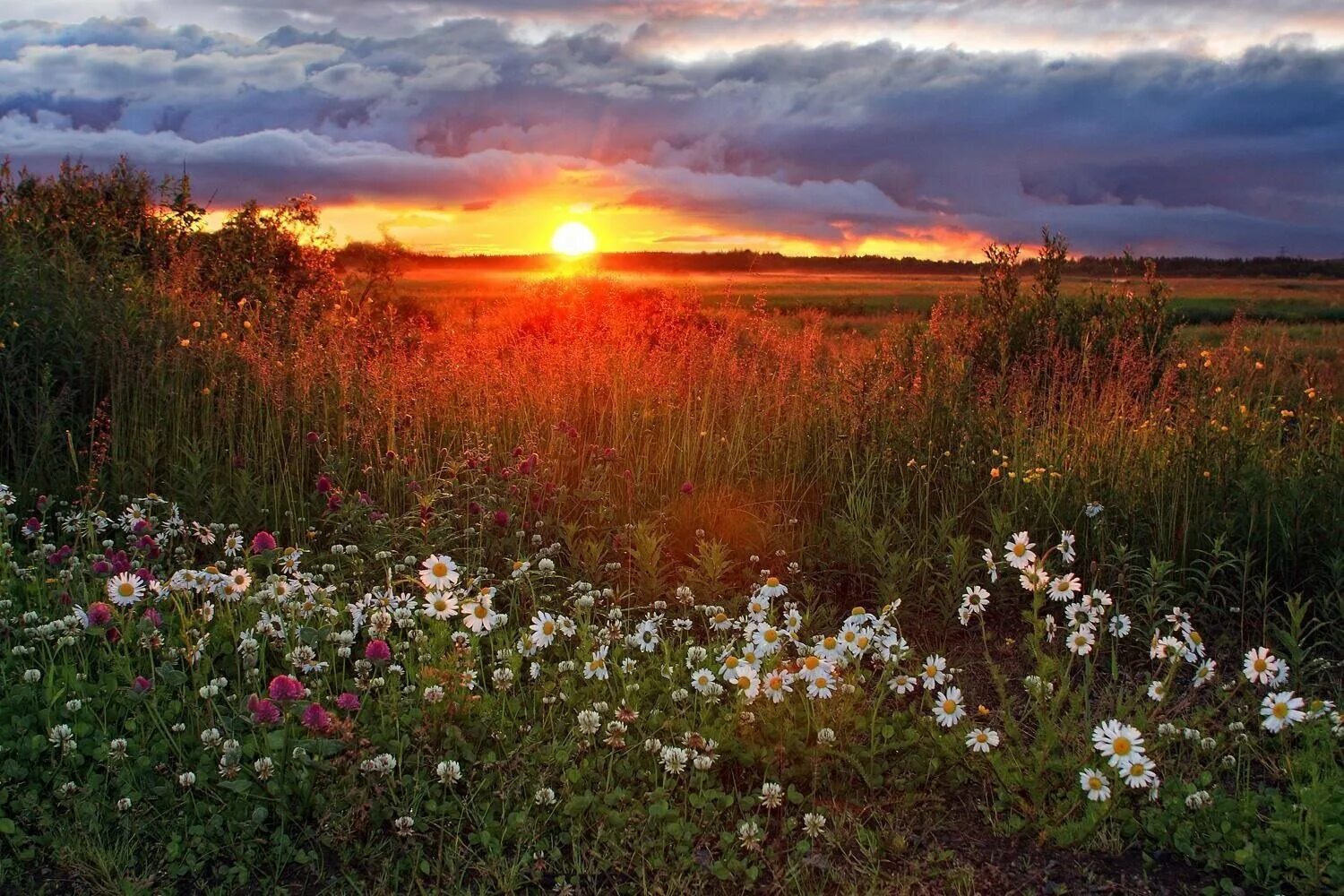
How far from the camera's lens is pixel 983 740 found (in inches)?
130

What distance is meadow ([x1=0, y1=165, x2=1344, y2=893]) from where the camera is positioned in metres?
3.09

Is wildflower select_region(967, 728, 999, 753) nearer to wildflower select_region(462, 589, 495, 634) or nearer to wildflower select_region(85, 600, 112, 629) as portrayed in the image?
wildflower select_region(462, 589, 495, 634)

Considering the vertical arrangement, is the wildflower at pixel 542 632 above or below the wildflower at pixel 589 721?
above

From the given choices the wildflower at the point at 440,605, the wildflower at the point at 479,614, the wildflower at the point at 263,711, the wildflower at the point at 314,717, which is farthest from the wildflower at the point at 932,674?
the wildflower at the point at 263,711

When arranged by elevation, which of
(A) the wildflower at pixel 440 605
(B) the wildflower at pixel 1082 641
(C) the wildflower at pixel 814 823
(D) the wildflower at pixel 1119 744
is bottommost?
(C) the wildflower at pixel 814 823

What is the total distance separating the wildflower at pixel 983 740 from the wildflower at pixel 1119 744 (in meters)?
0.31

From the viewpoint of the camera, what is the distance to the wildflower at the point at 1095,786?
3.04 meters

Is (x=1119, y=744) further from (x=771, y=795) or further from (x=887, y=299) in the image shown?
(x=887, y=299)

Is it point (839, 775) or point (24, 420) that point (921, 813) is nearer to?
point (839, 775)

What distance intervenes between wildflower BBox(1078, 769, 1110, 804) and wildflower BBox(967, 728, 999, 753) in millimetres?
Answer: 277

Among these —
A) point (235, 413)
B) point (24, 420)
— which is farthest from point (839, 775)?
point (24, 420)

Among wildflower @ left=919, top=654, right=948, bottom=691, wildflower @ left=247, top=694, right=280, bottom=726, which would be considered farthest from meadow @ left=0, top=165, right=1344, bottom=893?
wildflower @ left=919, top=654, right=948, bottom=691

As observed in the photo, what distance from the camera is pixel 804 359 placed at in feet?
23.8

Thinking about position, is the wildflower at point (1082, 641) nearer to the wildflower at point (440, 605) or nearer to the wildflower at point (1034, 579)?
the wildflower at point (1034, 579)
